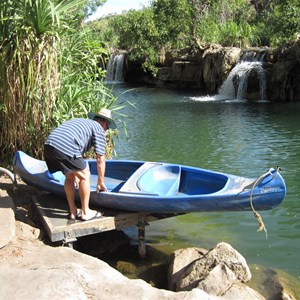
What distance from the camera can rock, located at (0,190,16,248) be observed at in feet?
15.6

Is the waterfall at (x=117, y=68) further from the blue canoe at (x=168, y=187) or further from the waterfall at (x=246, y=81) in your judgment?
the blue canoe at (x=168, y=187)

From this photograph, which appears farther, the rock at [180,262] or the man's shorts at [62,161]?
the man's shorts at [62,161]

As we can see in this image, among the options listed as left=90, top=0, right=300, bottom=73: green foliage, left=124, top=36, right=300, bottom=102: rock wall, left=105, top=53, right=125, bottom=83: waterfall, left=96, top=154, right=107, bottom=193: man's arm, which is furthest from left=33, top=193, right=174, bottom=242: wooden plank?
left=105, top=53, right=125, bottom=83: waterfall

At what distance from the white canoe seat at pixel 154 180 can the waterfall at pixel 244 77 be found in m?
15.9

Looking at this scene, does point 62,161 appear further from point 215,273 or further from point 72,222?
point 215,273

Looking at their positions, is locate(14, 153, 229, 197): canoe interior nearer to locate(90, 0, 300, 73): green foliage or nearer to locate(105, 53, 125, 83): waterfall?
locate(90, 0, 300, 73): green foliage

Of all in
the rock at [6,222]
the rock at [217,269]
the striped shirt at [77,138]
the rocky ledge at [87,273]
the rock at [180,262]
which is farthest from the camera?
the striped shirt at [77,138]

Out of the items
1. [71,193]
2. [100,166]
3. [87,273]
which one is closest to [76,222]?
[71,193]

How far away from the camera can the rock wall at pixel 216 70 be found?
20.4 metres

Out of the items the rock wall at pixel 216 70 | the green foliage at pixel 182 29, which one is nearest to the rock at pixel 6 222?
the rock wall at pixel 216 70

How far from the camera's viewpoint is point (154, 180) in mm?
6137

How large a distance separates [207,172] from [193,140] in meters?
6.59

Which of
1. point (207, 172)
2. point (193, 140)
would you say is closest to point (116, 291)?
point (207, 172)

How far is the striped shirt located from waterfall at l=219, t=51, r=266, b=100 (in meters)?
17.2
